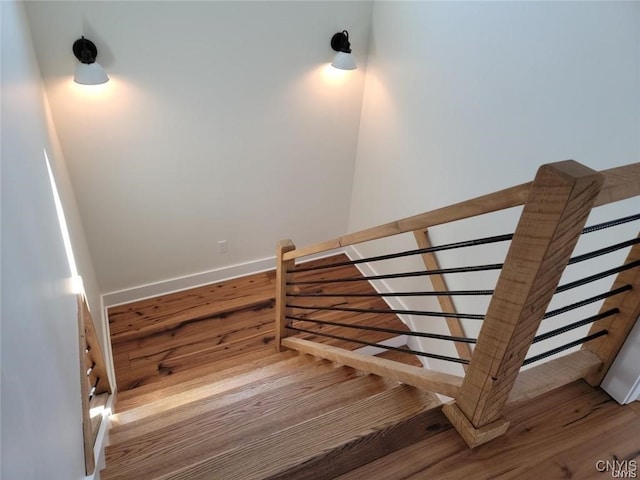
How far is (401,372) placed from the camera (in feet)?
4.77

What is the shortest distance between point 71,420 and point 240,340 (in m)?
1.77

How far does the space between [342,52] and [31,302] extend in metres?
2.41

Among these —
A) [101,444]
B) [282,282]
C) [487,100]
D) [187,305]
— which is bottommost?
[187,305]

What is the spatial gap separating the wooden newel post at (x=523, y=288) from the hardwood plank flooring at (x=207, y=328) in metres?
1.76

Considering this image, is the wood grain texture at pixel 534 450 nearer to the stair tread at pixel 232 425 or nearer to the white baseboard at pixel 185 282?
the stair tread at pixel 232 425

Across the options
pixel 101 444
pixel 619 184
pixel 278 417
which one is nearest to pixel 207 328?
pixel 101 444

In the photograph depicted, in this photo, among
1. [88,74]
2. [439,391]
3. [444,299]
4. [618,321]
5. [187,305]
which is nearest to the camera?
[618,321]

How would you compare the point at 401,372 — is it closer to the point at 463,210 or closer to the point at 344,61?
the point at 463,210

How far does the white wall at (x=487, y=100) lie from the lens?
1.48 m

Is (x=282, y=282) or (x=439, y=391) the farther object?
(x=282, y=282)

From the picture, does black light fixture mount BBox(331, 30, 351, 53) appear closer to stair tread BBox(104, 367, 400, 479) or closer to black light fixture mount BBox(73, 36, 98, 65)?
black light fixture mount BBox(73, 36, 98, 65)

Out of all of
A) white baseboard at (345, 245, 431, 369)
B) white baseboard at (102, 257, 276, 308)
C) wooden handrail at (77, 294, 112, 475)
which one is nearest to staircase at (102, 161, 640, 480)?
wooden handrail at (77, 294, 112, 475)

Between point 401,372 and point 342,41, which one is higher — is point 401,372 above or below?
below

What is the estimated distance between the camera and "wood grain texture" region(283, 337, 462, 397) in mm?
1233
